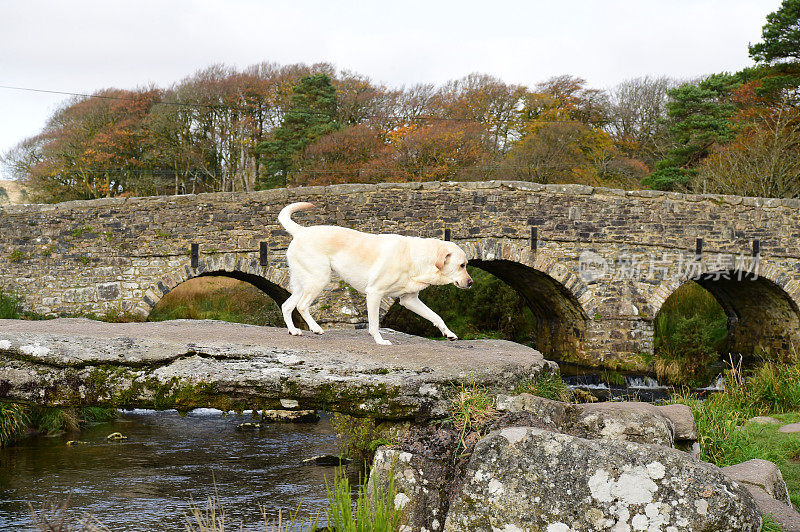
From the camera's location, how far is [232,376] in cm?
573

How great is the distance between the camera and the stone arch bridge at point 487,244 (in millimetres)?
15930

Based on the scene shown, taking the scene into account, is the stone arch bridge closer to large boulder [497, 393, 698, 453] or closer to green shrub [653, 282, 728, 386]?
green shrub [653, 282, 728, 386]

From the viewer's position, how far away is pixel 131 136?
31.0 m

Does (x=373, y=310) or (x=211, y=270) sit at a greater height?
(x=211, y=270)

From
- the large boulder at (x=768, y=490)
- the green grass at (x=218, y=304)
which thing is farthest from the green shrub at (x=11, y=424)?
the green grass at (x=218, y=304)

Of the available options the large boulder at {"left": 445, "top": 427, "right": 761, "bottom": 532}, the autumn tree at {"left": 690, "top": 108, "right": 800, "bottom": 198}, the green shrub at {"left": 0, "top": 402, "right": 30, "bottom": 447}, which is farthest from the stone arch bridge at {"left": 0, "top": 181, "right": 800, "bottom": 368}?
the large boulder at {"left": 445, "top": 427, "right": 761, "bottom": 532}

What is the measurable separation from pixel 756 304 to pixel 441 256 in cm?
1843

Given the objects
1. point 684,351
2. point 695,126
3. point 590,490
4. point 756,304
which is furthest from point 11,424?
point 695,126

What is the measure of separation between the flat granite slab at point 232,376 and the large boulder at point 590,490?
117 cm

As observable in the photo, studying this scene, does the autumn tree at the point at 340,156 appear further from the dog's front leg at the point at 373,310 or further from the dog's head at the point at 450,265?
the dog's front leg at the point at 373,310

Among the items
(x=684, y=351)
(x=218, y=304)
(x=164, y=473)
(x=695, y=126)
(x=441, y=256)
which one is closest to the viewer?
(x=441, y=256)

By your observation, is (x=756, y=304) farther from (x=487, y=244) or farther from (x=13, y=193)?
(x=13, y=193)

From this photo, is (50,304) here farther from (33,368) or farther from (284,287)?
(33,368)

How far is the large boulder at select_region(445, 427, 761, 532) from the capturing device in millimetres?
4188
